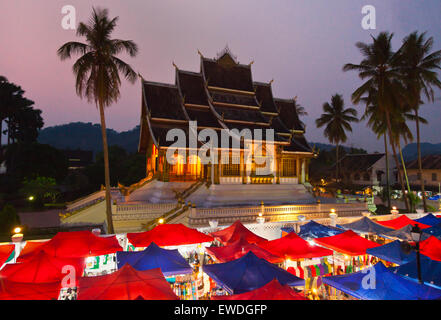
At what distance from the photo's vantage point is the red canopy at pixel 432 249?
943 centimetres

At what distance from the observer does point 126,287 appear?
5.88 m

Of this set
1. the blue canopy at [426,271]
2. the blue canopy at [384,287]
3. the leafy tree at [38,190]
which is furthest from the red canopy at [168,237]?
the leafy tree at [38,190]

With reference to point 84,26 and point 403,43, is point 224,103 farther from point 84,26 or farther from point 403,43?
point 403,43

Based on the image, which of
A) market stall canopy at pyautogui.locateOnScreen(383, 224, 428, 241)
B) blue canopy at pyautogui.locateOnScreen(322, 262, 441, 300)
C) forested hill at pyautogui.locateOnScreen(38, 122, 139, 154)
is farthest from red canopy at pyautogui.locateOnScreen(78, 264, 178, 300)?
forested hill at pyautogui.locateOnScreen(38, 122, 139, 154)

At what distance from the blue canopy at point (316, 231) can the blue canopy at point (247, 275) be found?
5676mm

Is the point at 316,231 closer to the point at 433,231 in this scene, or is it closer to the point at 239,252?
the point at 239,252

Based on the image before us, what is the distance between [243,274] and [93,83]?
540 inches

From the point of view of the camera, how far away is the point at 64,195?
3388 centimetres

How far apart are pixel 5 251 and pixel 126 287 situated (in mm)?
5805

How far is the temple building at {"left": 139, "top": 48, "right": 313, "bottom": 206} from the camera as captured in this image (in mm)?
21156

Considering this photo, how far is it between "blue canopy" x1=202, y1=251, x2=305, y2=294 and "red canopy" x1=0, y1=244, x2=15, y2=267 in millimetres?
6494

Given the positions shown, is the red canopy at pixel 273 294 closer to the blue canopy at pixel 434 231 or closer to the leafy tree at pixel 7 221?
the blue canopy at pixel 434 231

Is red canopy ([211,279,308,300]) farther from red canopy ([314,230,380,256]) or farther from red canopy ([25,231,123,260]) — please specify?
red canopy ([25,231,123,260])

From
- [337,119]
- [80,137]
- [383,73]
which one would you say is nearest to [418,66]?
[383,73]
